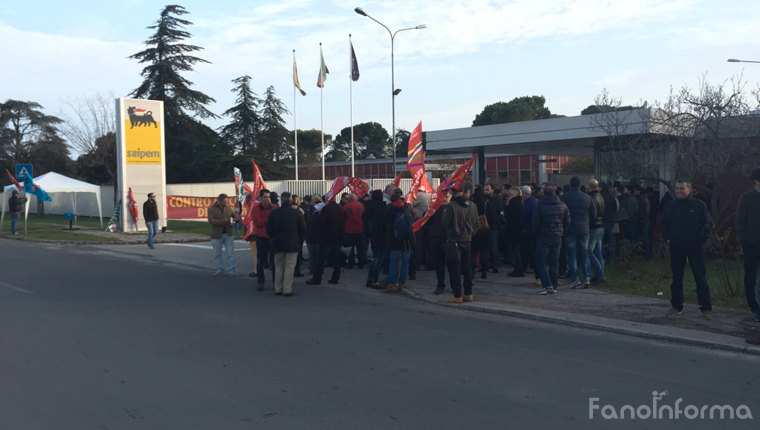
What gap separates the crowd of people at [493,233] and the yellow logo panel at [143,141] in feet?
50.4

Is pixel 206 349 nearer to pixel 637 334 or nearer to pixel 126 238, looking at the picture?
pixel 637 334

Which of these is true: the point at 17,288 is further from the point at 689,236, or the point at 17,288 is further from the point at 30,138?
the point at 30,138

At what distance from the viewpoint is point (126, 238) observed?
24.2 m

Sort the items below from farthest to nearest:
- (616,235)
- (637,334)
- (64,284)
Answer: (616,235)
(64,284)
(637,334)

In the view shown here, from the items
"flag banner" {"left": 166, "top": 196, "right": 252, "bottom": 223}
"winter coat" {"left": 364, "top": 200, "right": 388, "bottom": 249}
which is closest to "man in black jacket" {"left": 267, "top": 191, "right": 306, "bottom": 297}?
"winter coat" {"left": 364, "top": 200, "right": 388, "bottom": 249}

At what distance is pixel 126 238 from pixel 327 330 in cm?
1830

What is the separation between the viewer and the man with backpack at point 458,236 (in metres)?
10.1

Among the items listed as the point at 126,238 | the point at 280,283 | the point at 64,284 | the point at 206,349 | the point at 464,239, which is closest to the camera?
the point at 206,349

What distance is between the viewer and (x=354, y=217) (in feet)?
45.1

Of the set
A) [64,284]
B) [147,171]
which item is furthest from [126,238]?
[64,284]

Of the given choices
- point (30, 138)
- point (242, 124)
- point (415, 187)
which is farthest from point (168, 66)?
point (415, 187)

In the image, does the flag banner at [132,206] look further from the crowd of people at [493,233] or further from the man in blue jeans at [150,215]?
the crowd of people at [493,233]

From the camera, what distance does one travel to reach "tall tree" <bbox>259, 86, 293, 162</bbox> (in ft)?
198

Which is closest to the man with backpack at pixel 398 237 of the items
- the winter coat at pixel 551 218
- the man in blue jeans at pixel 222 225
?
the winter coat at pixel 551 218
